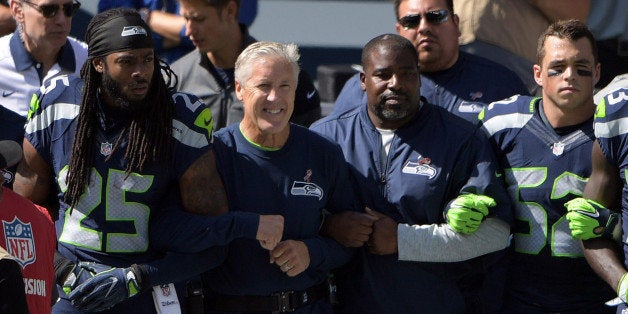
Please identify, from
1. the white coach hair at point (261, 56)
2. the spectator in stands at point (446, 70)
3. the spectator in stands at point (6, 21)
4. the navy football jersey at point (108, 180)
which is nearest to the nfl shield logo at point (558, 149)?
the spectator in stands at point (446, 70)

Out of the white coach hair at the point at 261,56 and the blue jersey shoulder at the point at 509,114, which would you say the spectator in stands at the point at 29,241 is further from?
the blue jersey shoulder at the point at 509,114

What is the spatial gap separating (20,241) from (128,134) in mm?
880

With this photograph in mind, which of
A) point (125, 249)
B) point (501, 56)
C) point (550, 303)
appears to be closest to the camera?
point (125, 249)

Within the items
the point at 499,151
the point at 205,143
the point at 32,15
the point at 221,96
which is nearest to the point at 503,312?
the point at 499,151

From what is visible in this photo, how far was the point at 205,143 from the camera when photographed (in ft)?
15.2

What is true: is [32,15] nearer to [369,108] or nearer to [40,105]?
[40,105]

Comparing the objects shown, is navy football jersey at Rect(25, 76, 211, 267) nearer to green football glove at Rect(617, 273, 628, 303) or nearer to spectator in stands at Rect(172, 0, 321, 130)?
spectator in stands at Rect(172, 0, 321, 130)

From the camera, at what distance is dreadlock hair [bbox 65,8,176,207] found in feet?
14.9

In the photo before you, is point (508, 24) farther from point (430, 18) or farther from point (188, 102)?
point (188, 102)

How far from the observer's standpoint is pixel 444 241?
4.81m

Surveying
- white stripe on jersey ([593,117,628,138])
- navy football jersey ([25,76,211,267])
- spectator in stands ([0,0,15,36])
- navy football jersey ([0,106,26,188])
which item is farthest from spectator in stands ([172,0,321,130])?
white stripe on jersey ([593,117,628,138])

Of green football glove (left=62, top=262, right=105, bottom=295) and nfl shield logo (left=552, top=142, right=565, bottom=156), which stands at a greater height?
nfl shield logo (left=552, top=142, right=565, bottom=156)

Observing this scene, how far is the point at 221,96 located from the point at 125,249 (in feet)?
5.43

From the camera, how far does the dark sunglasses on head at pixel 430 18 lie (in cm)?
558
